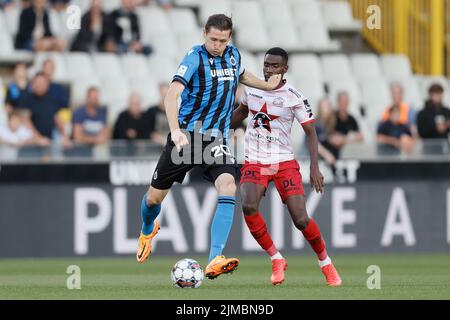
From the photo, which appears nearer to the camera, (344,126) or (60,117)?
(60,117)

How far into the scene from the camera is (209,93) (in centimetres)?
1149

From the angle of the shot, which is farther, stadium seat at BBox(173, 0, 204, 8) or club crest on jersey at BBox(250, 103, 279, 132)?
stadium seat at BBox(173, 0, 204, 8)

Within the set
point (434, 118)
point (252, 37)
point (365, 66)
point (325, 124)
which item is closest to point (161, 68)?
point (252, 37)

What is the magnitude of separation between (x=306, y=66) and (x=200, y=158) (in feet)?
29.8

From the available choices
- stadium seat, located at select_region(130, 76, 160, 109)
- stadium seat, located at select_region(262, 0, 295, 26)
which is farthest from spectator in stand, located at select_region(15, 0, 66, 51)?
stadium seat, located at select_region(262, 0, 295, 26)

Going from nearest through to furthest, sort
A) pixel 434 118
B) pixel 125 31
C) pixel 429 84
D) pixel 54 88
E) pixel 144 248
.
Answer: pixel 144 248 → pixel 54 88 → pixel 434 118 → pixel 125 31 → pixel 429 84

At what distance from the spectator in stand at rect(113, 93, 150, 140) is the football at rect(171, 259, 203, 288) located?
6.45 meters

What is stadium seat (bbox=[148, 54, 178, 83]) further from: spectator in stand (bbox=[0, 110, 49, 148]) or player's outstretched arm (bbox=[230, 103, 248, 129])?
player's outstretched arm (bbox=[230, 103, 248, 129])

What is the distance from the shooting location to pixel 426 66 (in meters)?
22.2

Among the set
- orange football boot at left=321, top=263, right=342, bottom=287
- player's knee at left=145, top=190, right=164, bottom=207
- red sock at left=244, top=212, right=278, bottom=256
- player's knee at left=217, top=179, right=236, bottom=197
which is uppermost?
player's knee at left=217, top=179, right=236, bottom=197

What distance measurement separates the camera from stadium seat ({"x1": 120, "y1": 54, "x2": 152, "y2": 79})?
62.7ft

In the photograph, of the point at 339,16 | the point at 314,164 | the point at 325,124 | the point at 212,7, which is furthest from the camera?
the point at 339,16

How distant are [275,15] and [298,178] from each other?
10.1 m

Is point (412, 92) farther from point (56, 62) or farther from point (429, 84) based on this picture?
point (56, 62)
